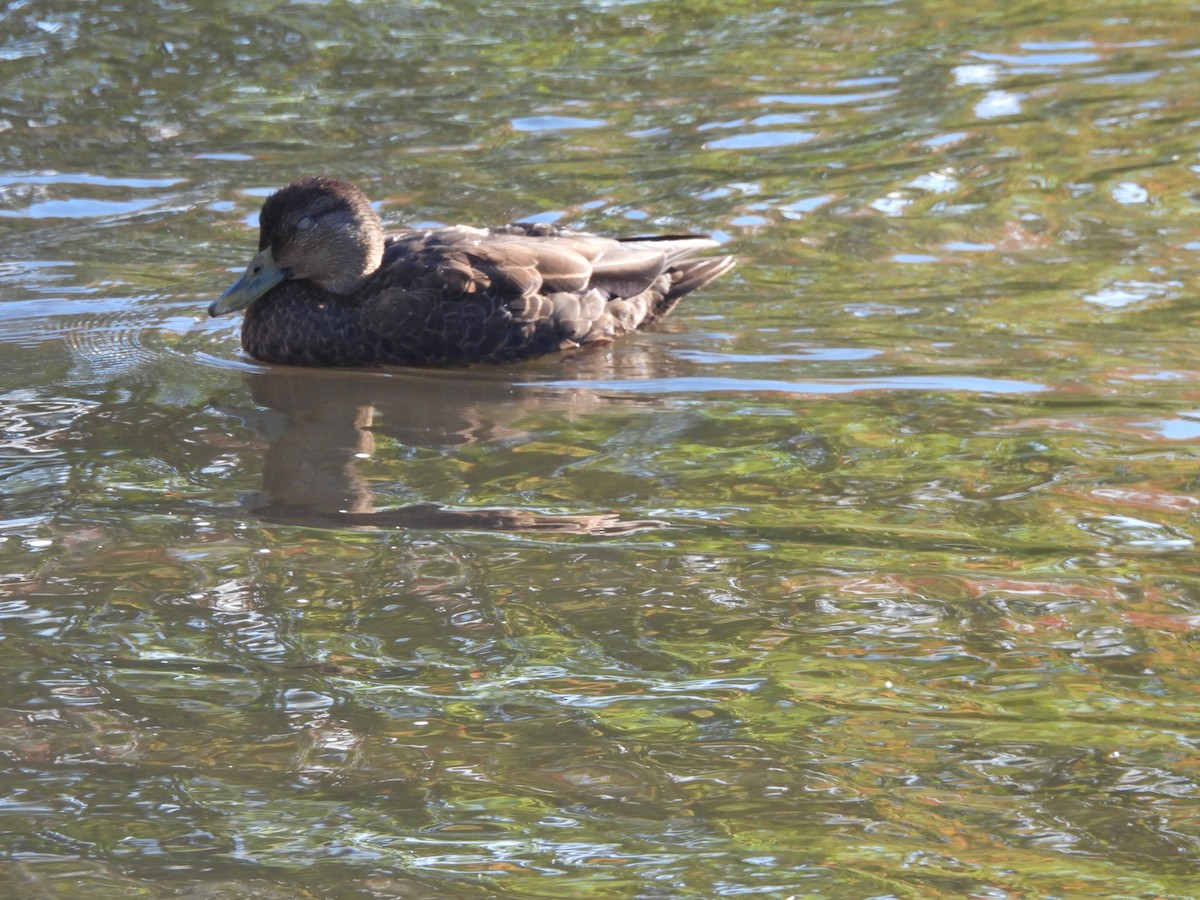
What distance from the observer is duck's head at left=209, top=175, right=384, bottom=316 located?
26.2 ft

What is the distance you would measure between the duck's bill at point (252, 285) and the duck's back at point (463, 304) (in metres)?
0.08

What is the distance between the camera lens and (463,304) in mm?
7793

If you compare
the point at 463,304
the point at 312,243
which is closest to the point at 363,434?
the point at 463,304

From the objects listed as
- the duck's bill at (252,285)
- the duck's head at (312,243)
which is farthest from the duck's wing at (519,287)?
the duck's bill at (252,285)

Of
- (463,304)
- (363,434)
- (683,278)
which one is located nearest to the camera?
(363,434)

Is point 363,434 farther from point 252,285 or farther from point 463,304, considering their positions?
point 252,285

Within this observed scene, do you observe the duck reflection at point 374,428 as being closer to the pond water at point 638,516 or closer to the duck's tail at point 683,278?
the pond water at point 638,516

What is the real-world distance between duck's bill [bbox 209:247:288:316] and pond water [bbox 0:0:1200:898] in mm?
274

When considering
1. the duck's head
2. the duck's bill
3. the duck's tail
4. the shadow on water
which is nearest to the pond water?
the shadow on water

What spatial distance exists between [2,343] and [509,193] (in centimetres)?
311

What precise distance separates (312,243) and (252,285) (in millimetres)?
338

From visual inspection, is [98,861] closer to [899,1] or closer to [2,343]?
[2,343]

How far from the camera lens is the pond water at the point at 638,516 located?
13.4ft

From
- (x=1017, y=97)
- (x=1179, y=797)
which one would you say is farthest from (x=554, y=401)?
(x=1017, y=97)
